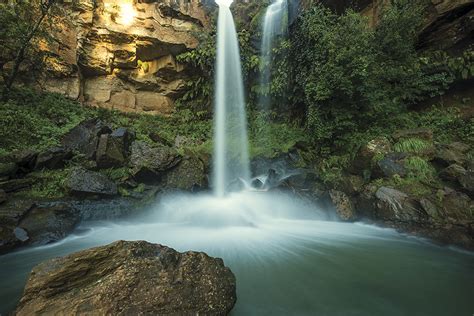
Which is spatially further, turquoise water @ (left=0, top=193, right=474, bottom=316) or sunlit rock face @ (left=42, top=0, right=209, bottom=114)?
sunlit rock face @ (left=42, top=0, right=209, bottom=114)

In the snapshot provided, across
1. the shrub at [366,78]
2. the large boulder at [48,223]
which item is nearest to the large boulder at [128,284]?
the large boulder at [48,223]

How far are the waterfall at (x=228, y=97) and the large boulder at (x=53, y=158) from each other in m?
5.78

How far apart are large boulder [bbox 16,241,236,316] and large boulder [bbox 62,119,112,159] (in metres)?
6.90

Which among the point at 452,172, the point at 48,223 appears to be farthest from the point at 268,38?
the point at 48,223

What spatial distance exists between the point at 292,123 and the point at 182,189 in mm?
7173

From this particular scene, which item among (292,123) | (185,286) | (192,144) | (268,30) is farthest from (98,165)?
(268,30)

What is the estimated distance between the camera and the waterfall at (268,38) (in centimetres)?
1409

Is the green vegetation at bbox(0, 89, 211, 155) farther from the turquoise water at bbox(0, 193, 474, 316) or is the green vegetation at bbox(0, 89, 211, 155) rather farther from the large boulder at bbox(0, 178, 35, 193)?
the turquoise water at bbox(0, 193, 474, 316)

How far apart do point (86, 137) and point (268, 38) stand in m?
10.8

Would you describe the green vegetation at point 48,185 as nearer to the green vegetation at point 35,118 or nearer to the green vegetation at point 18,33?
the green vegetation at point 35,118

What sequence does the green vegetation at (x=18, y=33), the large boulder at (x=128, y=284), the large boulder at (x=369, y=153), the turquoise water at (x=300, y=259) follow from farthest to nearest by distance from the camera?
1. the green vegetation at (x=18, y=33)
2. the large boulder at (x=369, y=153)
3. the turquoise water at (x=300, y=259)
4. the large boulder at (x=128, y=284)

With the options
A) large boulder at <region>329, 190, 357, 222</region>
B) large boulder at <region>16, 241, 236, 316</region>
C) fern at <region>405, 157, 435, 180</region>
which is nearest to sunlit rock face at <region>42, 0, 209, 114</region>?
large boulder at <region>329, 190, 357, 222</region>

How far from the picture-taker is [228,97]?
1447 centimetres

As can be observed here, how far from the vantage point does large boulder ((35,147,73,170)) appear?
24.8ft
